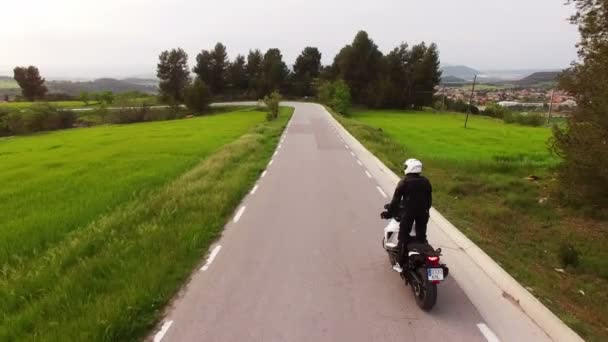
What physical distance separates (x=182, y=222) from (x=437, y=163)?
16.6m

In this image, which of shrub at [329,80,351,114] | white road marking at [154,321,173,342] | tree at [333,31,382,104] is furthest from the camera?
tree at [333,31,382,104]

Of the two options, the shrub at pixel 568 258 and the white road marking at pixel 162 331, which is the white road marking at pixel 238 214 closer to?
the white road marking at pixel 162 331

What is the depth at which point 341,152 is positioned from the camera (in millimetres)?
22828

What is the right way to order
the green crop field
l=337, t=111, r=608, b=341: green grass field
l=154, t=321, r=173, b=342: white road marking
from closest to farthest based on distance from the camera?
1. l=154, t=321, r=173, b=342: white road marking
2. the green crop field
3. l=337, t=111, r=608, b=341: green grass field

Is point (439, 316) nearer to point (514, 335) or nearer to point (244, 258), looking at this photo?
point (514, 335)

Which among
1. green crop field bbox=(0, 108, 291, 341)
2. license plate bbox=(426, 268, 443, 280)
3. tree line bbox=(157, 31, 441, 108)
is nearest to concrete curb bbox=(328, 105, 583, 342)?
license plate bbox=(426, 268, 443, 280)

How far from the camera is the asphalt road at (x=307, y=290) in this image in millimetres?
5262

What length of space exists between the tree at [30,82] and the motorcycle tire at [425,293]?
408 feet

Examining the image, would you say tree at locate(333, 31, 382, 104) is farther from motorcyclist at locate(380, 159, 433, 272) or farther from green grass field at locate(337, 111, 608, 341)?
motorcyclist at locate(380, 159, 433, 272)

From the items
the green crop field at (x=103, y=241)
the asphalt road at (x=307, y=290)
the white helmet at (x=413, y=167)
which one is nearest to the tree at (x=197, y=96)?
the green crop field at (x=103, y=241)

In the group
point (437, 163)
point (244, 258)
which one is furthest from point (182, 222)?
point (437, 163)

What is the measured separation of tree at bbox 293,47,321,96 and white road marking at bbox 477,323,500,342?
96356 mm

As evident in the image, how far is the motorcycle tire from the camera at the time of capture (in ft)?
18.9

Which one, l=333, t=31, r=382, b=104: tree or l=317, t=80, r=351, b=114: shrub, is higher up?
l=333, t=31, r=382, b=104: tree
